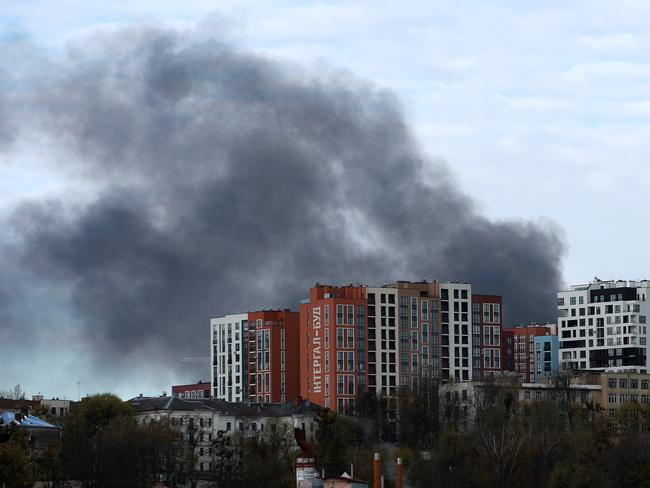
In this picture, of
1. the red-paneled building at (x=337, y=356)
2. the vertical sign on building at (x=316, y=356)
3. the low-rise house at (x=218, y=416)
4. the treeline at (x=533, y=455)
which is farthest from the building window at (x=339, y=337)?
the treeline at (x=533, y=455)

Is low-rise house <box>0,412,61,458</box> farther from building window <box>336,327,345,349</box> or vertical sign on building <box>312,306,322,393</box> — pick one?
building window <box>336,327,345,349</box>

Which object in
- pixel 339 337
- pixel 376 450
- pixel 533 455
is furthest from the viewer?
pixel 339 337

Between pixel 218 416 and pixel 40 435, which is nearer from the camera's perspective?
pixel 40 435

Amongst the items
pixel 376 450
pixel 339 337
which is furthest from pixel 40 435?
pixel 339 337

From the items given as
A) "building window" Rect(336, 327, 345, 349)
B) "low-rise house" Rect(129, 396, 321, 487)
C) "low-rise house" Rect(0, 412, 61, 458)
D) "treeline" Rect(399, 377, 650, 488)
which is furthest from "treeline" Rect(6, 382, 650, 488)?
"building window" Rect(336, 327, 345, 349)

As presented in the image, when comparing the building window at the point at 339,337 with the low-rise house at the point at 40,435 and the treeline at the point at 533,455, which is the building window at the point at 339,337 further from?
the low-rise house at the point at 40,435

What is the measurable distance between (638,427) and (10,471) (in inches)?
3444

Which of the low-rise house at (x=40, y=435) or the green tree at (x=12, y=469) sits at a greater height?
the low-rise house at (x=40, y=435)

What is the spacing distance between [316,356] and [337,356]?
10.3 feet

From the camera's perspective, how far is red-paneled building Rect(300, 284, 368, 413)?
196 m

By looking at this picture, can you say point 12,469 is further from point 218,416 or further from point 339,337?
point 339,337

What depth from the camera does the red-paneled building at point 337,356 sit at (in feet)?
641

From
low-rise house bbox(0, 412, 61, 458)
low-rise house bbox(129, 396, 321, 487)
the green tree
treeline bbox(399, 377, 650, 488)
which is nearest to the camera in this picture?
the green tree

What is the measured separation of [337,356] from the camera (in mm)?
196625
